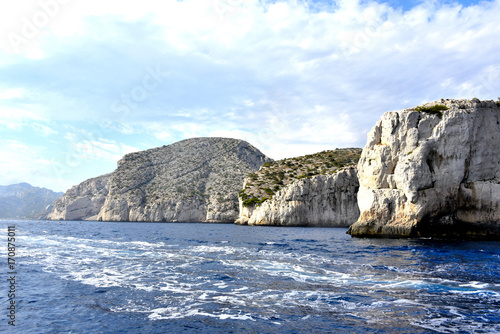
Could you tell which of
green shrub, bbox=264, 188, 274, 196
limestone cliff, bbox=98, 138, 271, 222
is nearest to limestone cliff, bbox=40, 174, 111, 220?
limestone cliff, bbox=98, 138, 271, 222

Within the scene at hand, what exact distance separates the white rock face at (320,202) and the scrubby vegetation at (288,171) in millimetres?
7766

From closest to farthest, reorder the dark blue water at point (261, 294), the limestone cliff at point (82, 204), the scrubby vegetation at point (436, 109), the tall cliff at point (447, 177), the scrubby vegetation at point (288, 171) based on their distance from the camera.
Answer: the dark blue water at point (261, 294)
the tall cliff at point (447, 177)
the scrubby vegetation at point (436, 109)
the scrubby vegetation at point (288, 171)
the limestone cliff at point (82, 204)

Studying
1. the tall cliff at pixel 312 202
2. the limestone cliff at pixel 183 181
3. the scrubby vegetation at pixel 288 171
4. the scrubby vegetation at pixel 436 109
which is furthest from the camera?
the limestone cliff at pixel 183 181

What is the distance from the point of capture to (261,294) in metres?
13.6

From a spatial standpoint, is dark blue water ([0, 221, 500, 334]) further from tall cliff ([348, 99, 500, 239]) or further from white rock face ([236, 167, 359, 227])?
white rock face ([236, 167, 359, 227])

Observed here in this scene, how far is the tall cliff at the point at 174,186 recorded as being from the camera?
120250 millimetres

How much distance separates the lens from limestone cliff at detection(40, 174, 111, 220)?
529 feet

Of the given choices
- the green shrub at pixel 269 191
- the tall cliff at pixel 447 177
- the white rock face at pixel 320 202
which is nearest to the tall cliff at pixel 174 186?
the green shrub at pixel 269 191

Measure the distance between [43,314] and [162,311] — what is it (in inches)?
167

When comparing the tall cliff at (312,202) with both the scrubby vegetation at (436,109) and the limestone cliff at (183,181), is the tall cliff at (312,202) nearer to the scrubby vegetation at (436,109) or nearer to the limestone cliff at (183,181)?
the limestone cliff at (183,181)

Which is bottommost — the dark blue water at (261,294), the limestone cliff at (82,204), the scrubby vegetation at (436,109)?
the dark blue water at (261,294)

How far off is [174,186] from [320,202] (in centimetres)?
7585

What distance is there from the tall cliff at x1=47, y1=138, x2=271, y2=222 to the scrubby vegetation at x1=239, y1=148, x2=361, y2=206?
20.0 m

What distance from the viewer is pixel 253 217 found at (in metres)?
83.7
